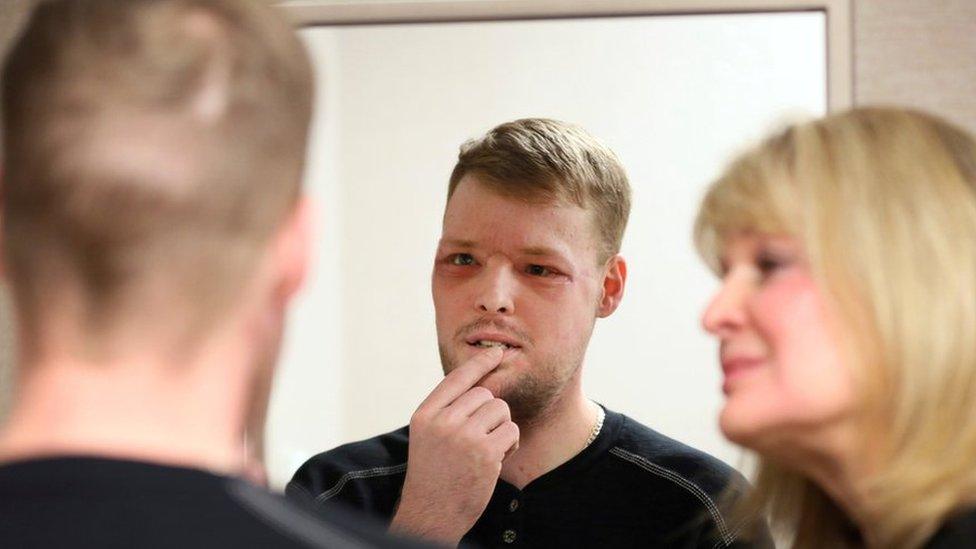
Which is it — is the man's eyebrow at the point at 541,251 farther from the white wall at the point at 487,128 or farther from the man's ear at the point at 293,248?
the man's ear at the point at 293,248

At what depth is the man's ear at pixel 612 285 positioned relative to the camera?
1.62 m

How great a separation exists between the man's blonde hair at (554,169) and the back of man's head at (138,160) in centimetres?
85

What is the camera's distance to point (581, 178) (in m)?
1.51

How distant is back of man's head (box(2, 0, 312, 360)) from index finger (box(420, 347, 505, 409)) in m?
0.79

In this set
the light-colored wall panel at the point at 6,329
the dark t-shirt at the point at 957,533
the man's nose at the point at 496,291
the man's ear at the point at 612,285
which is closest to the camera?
the dark t-shirt at the point at 957,533

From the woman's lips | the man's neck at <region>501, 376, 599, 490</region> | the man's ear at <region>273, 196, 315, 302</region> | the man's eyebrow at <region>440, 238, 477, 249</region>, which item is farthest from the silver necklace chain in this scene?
the man's ear at <region>273, 196, 315, 302</region>

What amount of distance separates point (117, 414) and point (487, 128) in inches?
47.6

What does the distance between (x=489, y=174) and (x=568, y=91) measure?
291 millimetres

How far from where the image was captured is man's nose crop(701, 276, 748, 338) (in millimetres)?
983

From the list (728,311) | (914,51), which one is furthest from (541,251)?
(914,51)

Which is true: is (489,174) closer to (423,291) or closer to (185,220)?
(423,291)

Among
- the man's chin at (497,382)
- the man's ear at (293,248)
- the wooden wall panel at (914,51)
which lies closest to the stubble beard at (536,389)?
the man's chin at (497,382)

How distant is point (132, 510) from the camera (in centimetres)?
56

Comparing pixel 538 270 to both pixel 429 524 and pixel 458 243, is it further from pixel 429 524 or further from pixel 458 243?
pixel 429 524
